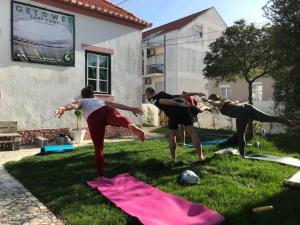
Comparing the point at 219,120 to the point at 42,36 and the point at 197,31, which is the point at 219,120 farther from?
the point at 197,31

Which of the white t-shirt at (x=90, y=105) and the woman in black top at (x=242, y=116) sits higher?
the white t-shirt at (x=90, y=105)

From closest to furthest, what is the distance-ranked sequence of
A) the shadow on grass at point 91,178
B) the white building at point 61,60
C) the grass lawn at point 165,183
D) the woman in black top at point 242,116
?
the shadow on grass at point 91,178 → the grass lawn at point 165,183 → the woman in black top at point 242,116 → the white building at point 61,60

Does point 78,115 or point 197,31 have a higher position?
point 197,31

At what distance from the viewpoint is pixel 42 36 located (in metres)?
13.9

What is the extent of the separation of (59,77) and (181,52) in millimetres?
27933

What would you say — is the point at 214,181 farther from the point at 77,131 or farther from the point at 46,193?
the point at 77,131

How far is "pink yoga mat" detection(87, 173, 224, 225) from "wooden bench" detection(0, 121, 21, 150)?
6148 mm

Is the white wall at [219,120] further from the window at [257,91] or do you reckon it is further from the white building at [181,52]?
the white building at [181,52]

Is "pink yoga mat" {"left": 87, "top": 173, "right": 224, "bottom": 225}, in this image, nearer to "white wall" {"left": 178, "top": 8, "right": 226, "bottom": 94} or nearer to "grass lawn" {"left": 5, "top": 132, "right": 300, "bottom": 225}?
"grass lawn" {"left": 5, "top": 132, "right": 300, "bottom": 225}

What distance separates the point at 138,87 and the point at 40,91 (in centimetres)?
475

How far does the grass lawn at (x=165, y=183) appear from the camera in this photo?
5.37 metres

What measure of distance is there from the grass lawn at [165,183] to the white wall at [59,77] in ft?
11.9

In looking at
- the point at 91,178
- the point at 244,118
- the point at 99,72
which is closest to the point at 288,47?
the point at 244,118

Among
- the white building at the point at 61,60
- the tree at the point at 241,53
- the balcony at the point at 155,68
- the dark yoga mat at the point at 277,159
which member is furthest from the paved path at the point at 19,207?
the balcony at the point at 155,68
